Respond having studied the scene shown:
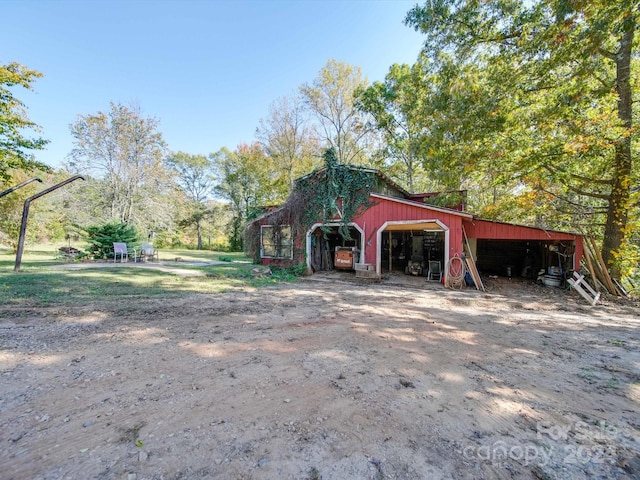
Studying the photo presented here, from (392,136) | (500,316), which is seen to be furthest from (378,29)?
(500,316)

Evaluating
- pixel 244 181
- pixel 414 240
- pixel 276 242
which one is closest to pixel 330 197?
pixel 276 242

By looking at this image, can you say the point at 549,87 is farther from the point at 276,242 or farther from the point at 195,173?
the point at 195,173

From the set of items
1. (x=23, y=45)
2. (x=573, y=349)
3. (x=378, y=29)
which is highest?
(x=378, y=29)

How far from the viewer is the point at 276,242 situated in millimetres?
Answer: 13156

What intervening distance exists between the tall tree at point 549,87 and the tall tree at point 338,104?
14.3 m

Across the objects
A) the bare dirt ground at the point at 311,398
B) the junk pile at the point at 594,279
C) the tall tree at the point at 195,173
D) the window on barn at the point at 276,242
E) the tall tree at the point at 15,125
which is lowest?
the bare dirt ground at the point at 311,398

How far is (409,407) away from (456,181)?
32.3 feet

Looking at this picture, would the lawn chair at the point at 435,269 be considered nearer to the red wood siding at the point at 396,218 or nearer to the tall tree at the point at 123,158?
the red wood siding at the point at 396,218

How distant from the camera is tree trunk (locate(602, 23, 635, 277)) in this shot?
739 centimetres

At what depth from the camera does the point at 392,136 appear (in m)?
21.8

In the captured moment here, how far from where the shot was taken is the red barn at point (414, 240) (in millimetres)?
8977

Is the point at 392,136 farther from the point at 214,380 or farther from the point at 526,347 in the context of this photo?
the point at 214,380

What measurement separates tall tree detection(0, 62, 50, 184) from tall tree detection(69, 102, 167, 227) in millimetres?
7302

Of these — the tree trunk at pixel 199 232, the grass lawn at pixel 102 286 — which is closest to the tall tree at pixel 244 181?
the tree trunk at pixel 199 232
